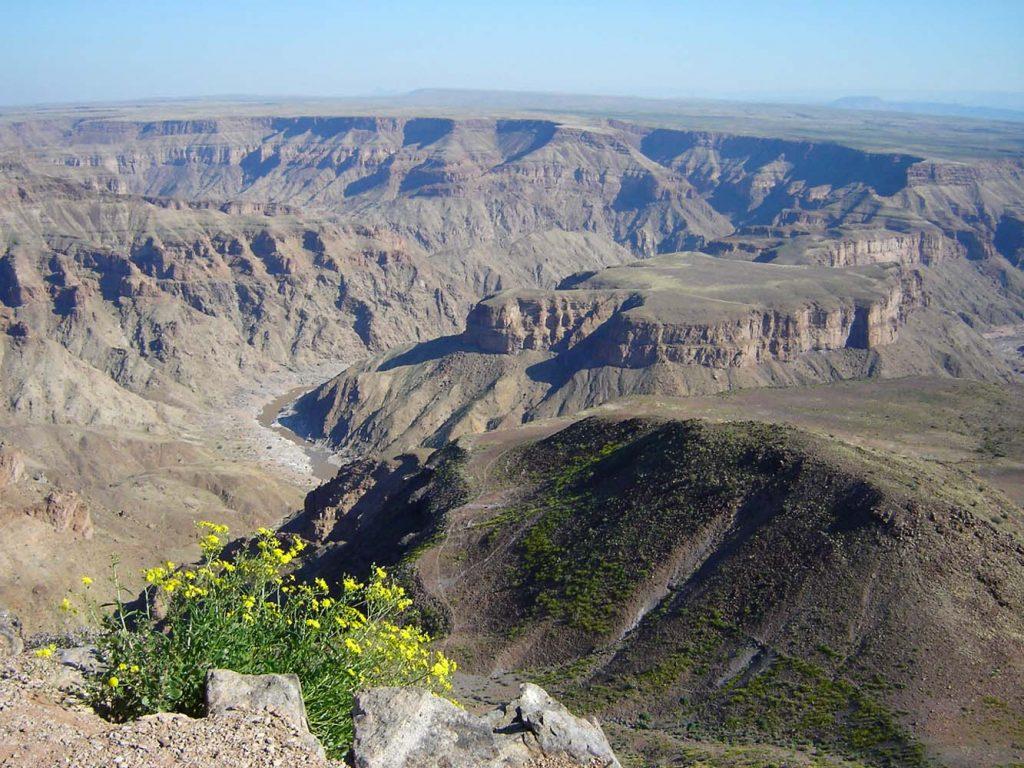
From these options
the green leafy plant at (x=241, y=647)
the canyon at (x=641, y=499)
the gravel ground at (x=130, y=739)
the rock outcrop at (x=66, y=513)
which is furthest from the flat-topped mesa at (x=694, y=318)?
the gravel ground at (x=130, y=739)


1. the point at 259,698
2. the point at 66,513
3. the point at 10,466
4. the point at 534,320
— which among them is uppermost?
the point at 259,698

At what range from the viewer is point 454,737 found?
1950cm

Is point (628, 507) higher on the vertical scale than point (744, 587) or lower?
higher

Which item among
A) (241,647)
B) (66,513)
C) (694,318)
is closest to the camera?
(241,647)

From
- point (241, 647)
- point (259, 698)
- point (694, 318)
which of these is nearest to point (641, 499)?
point (241, 647)

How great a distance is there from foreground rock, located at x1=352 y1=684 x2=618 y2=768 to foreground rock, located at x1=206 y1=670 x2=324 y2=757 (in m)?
1.40

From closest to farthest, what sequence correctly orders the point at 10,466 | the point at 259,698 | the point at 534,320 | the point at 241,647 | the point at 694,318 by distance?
1. the point at 259,698
2. the point at 241,647
3. the point at 10,466
4. the point at 694,318
5. the point at 534,320

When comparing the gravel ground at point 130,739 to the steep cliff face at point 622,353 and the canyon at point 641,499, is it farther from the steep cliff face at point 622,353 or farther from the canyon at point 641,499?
the steep cliff face at point 622,353

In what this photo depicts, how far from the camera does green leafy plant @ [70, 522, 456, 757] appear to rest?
17734 millimetres

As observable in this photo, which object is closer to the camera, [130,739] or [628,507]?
[130,739]

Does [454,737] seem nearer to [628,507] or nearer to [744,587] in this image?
[744,587]

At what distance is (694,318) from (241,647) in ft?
435

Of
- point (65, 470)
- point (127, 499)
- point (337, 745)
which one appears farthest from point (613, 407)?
point (337, 745)

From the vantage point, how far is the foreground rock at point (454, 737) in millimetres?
18656
